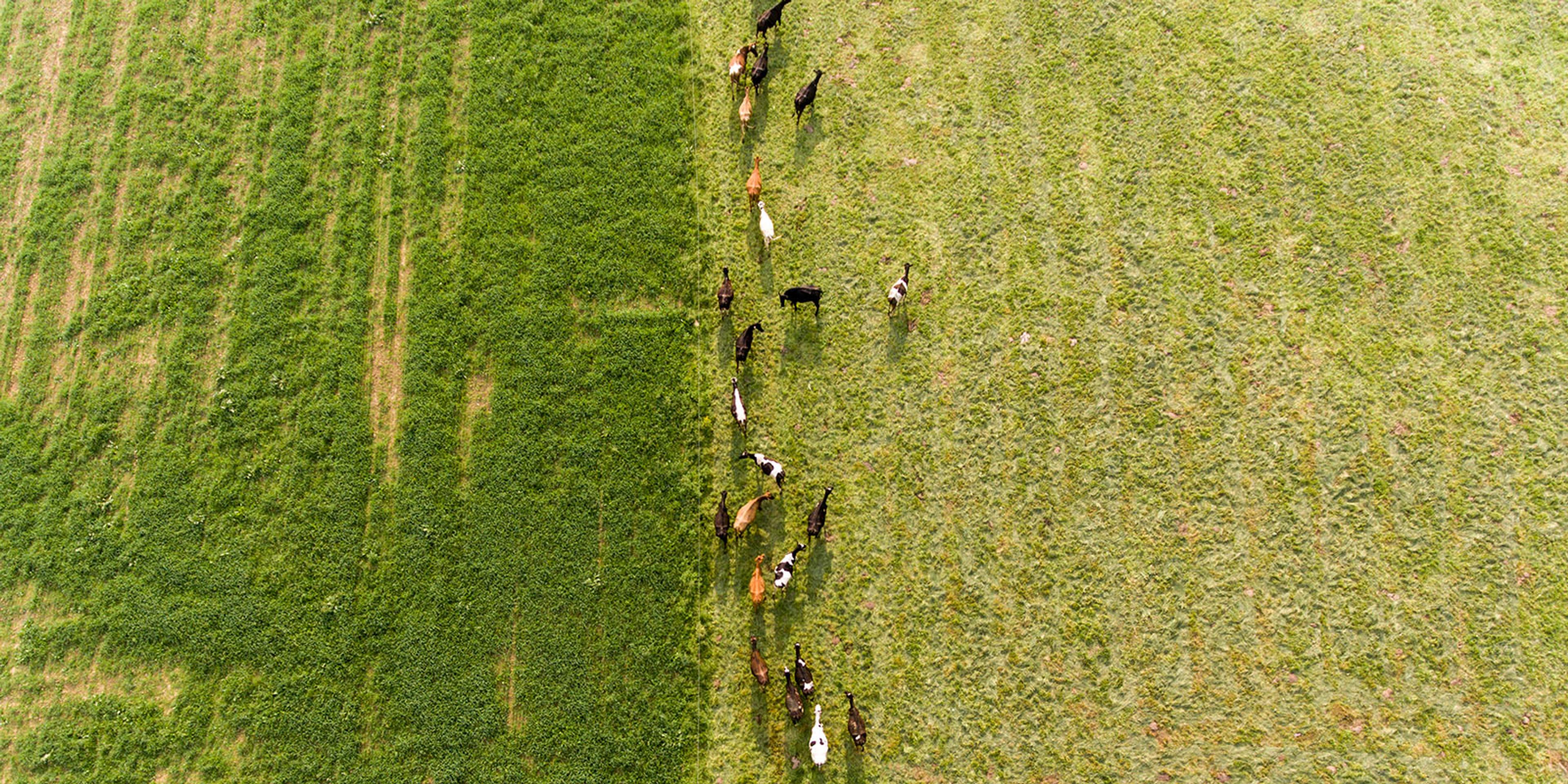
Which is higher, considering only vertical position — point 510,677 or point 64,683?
point 510,677

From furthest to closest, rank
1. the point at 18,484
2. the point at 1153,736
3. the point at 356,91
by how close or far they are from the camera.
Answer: the point at 356,91 → the point at 18,484 → the point at 1153,736

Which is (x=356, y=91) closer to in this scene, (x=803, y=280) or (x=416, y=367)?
(x=416, y=367)

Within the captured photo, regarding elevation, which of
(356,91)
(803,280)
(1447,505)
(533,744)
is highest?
(356,91)

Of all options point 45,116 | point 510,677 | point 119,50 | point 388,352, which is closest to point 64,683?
point 388,352

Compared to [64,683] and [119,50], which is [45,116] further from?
[64,683]

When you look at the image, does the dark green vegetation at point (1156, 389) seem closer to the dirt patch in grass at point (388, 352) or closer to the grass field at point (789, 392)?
the grass field at point (789, 392)

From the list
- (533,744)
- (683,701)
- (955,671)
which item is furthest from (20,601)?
(955,671)

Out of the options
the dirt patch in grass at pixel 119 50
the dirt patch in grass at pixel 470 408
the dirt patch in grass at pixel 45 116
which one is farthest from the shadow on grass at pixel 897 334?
the dirt patch in grass at pixel 45 116
